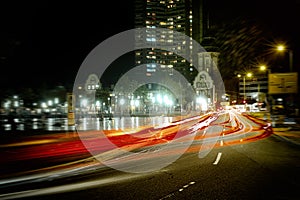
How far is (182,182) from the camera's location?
8.76 metres

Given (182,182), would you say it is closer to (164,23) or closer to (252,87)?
(252,87)

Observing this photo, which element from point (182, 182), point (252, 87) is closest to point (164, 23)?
point (252, 87)

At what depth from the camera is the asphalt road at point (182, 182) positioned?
24.6 ft

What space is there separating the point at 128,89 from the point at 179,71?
324ft

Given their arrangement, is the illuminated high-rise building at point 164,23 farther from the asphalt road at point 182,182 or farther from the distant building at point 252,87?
the asphalt road at point 182,182

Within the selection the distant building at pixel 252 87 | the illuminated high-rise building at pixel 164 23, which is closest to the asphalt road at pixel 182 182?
the distant building at pixel 252 87

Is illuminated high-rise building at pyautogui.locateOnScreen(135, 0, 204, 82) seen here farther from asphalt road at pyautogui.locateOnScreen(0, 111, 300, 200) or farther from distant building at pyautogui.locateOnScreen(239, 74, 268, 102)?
asphalt road at pyautogui.locateOnScreen(0, 111, 300, 200)

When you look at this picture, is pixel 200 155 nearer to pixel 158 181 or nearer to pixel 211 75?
pixel 158 181

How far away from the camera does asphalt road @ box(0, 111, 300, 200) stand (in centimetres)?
748

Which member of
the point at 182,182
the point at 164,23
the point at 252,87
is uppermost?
the point at 164,23

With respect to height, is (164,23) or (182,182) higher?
(164,23)

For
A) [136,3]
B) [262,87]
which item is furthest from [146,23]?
[262,87]

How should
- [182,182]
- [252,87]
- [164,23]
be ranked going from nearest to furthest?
[182,182] → [252,87] → [164,23]

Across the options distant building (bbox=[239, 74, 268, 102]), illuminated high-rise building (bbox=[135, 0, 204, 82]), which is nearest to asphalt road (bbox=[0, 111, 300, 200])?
distant building (bbox=[239, 74, 268, 102])
